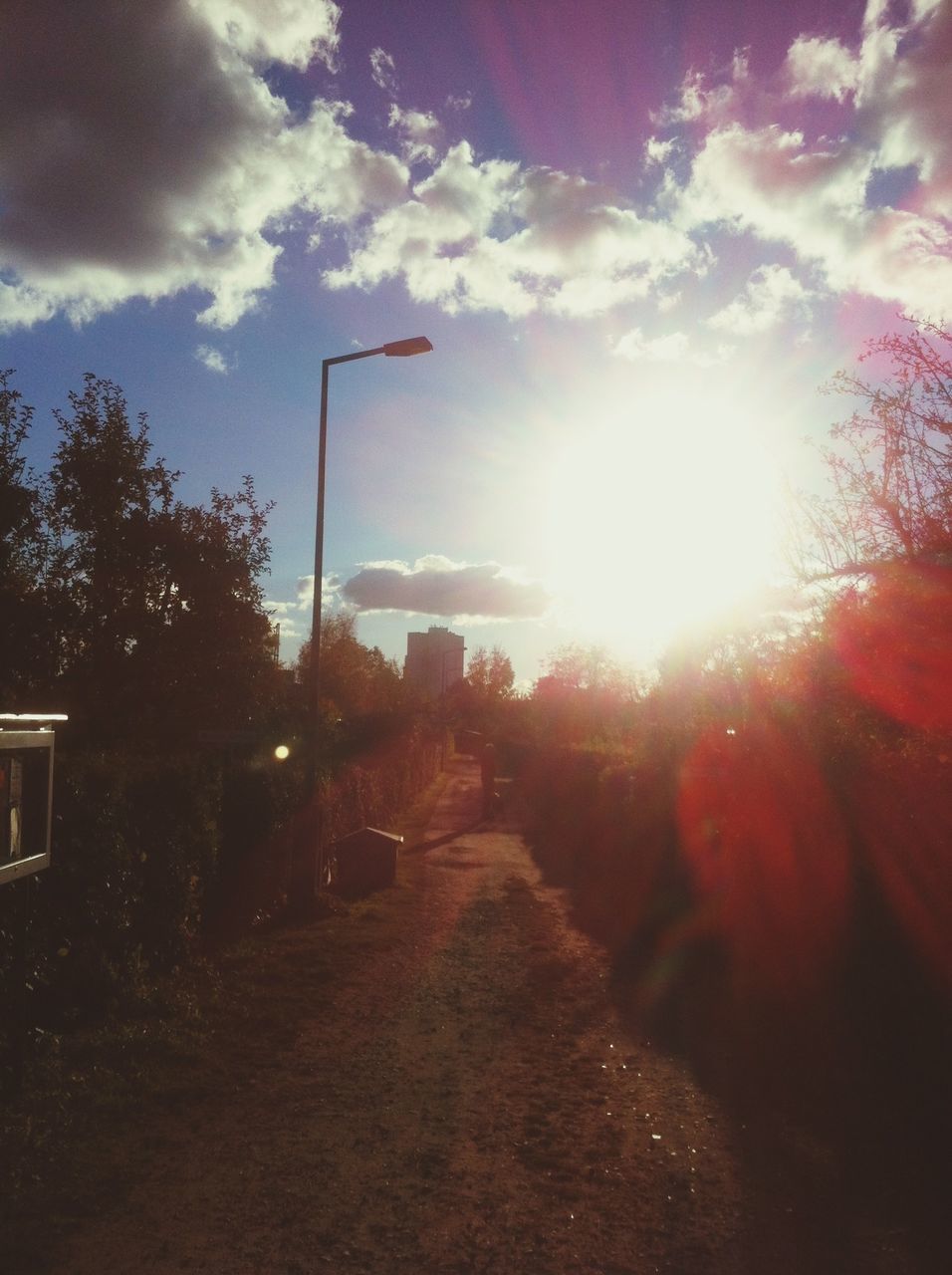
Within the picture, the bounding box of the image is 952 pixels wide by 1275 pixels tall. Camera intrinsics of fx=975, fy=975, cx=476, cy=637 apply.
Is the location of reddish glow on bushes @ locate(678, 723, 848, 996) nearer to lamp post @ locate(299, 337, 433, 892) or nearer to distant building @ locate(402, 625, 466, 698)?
lamp post @ locate(299, 337, 433, 892)

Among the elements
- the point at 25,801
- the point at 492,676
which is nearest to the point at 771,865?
the point at 25,801

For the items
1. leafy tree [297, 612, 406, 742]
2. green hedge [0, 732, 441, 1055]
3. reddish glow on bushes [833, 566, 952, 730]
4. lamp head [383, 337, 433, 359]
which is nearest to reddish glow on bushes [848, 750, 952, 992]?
reddish glow on bushes [833, 566, 952, 730]

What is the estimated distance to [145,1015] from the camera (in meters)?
7.48

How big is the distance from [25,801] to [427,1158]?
122 inches

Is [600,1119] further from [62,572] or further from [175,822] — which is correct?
[62,572]

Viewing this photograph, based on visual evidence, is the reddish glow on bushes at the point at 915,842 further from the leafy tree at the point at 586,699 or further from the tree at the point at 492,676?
the tree at the point at 492,676

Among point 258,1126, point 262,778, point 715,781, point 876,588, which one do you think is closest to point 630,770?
point 715,781

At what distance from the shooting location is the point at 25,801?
5.85m

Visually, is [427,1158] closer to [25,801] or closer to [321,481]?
[25,801]

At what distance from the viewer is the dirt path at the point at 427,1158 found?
4.12 m

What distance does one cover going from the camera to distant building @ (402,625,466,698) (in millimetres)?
92312

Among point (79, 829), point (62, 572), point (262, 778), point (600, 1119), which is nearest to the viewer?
point (600, 1119)

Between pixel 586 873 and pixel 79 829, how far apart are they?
42.4ft

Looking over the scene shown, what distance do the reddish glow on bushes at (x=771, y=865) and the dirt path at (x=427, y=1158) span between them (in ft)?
6.46
